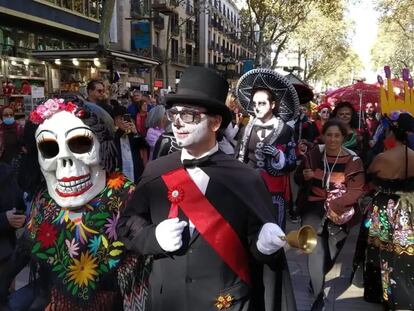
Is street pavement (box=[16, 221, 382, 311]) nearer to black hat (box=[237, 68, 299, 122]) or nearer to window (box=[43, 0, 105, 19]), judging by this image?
black hat (box=[237, 68, 299, 122])

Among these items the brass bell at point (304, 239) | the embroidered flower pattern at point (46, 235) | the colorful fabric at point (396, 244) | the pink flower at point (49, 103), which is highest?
the pink flower at point (49, 103)

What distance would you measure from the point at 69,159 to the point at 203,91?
87 centimetres

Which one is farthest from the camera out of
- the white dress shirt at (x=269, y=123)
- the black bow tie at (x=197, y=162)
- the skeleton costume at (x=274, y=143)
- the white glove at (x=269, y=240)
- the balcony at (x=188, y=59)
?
the balcony at (x=188, y=59)

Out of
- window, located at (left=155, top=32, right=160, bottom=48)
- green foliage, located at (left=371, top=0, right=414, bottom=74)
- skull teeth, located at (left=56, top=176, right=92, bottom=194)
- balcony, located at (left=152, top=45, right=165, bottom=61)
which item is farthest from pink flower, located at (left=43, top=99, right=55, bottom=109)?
window, located at (left=155, top=32, right=160, bottom=48)

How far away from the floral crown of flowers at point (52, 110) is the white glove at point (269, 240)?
1.25 m

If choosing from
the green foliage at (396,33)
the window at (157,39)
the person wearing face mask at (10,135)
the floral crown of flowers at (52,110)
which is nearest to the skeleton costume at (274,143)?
the floral crown of flowers at (52,110)

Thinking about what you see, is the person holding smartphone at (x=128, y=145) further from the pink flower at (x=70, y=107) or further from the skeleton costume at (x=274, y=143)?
the pink flower at (x=70, y=107)

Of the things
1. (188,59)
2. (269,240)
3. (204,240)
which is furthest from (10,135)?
(188,59)

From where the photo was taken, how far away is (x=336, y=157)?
4.28 meters

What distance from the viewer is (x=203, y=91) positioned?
7.33ft

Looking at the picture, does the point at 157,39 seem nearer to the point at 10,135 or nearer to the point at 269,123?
the point at 10,135

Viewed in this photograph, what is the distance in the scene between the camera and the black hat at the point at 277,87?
475 centimetres

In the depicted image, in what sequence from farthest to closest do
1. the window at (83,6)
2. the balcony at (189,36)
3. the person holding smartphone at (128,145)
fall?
the balcony at (189,36) < the window at (83,6) < the person holding smartphone at (128,145)

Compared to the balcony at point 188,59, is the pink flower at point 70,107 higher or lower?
lower
